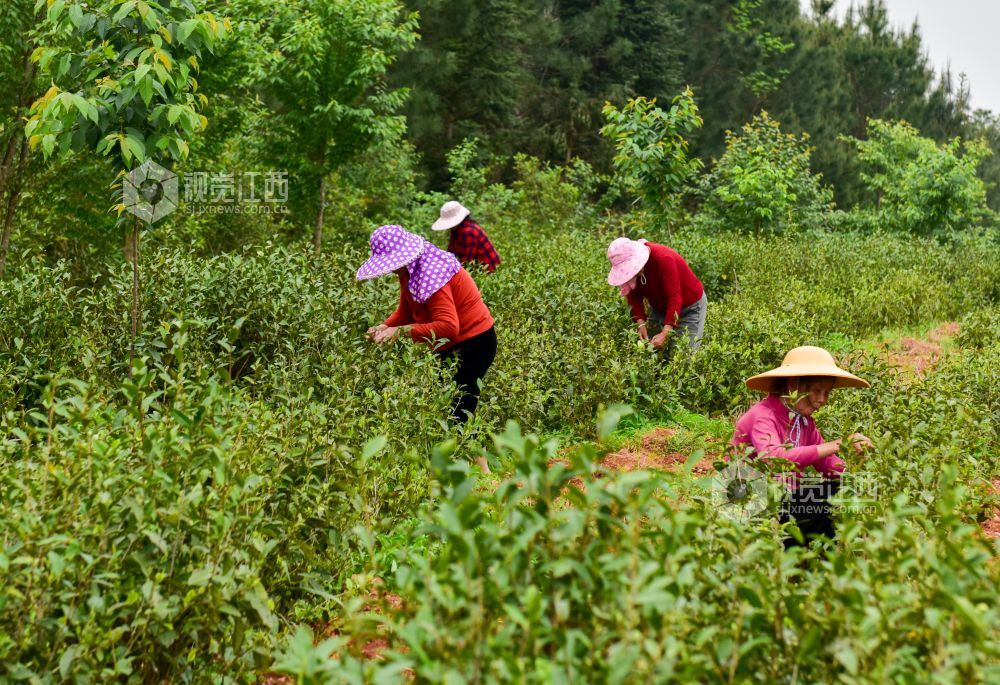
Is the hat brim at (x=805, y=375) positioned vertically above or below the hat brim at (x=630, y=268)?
above

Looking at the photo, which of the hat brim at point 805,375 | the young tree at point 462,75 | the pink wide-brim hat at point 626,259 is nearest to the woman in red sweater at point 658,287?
the pink wide-brim hat at point 626,259

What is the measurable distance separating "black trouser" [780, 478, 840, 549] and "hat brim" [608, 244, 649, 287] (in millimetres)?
2507

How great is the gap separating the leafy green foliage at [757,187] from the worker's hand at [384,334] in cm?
1266

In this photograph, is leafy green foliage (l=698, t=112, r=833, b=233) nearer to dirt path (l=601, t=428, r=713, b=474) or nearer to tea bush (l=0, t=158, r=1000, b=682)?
tea bush (l=0, t=158, r=1000, b=682)

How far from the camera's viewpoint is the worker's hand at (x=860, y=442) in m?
3.67

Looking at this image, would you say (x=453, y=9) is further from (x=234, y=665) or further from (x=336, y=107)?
(x=234, y=665)

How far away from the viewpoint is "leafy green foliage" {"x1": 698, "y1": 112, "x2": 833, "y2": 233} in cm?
1664

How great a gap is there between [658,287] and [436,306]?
6.99 feet

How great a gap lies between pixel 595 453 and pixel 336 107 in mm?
12282
